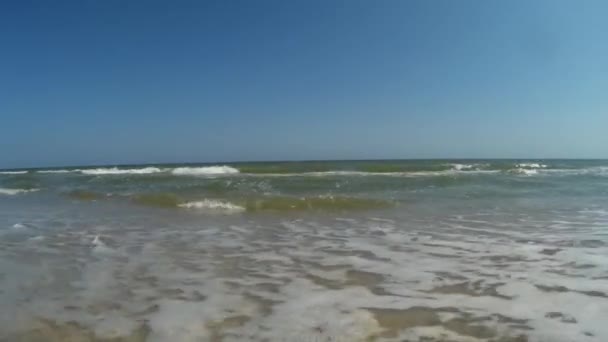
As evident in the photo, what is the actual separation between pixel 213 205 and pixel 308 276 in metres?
5.91

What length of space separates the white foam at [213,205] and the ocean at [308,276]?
0.75 metres

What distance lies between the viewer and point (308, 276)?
3.96 metres

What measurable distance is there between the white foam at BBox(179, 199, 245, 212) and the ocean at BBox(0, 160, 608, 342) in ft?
2.47

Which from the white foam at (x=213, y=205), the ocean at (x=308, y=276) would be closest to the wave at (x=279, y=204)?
the white foam at (x=213, y=205)

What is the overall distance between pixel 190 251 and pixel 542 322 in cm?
361

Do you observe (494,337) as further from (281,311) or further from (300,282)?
(300,282)

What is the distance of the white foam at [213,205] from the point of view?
9062 millimetres

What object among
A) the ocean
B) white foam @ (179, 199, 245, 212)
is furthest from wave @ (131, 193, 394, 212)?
the ocean

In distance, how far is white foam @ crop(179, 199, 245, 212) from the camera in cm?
906

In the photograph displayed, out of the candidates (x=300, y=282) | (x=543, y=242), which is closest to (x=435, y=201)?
(x=543, y=242)

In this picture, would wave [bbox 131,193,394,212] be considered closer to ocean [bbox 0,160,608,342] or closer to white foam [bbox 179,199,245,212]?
white foam [bbox 179,199,245,212]

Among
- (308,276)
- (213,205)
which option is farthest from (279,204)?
(308,276)

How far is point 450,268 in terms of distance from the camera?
4.09m

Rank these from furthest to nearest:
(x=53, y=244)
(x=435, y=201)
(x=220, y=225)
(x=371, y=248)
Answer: (x=435, y=201), (x=220, y=225), (x=53, y=244), (x=371, y=248)
